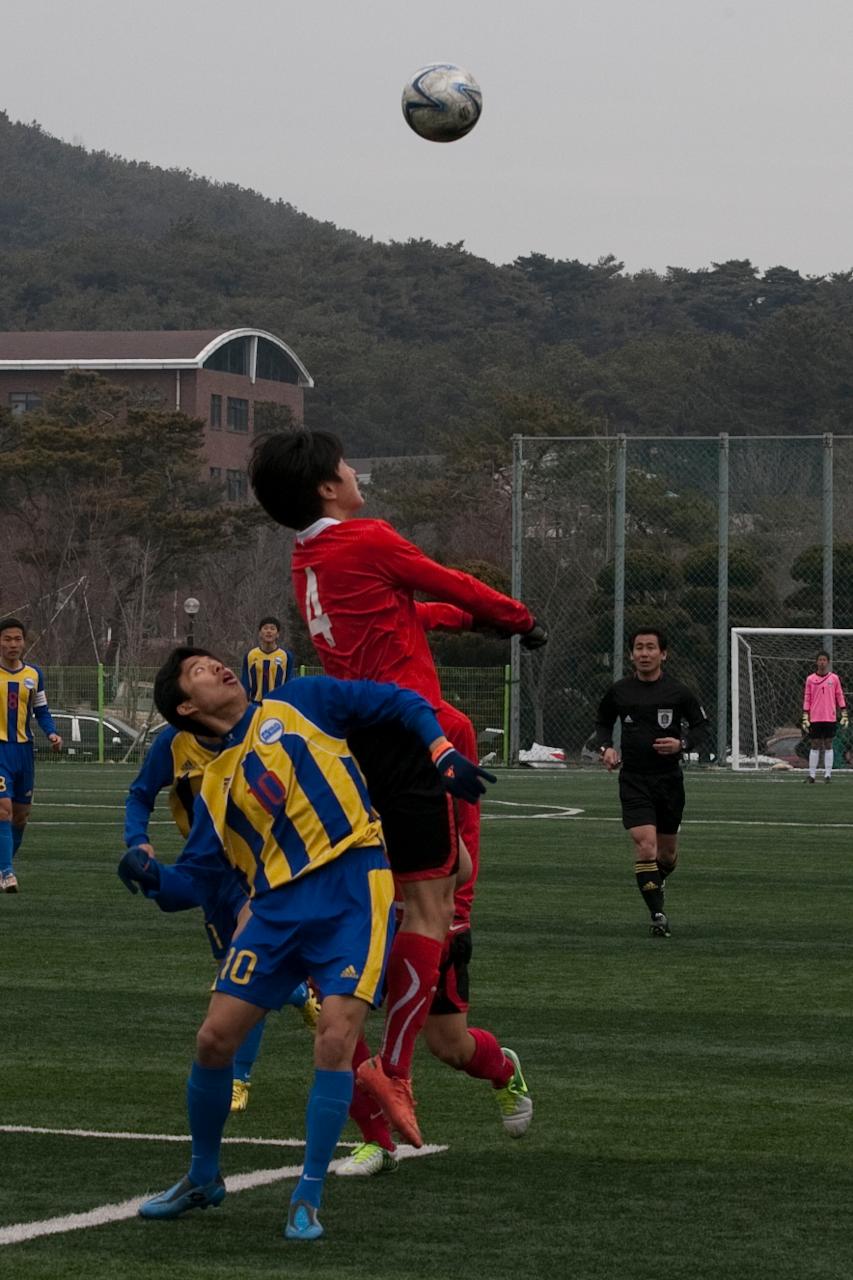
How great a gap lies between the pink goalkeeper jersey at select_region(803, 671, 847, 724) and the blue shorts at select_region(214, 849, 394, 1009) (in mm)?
28996

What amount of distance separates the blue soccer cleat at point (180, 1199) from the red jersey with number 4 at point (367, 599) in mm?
1620

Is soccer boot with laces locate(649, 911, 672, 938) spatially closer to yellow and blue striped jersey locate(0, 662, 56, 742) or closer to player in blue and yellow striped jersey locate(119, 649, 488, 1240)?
yellow and blue striped jersey locate(0, 662, 56, 742)

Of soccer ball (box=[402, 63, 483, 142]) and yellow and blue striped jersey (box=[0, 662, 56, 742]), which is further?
yellow and blue striped jersey (box=[0, 662, 56, 742])

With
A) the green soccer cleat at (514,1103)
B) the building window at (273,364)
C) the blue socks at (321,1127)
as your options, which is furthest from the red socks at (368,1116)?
the building window at (273,364)

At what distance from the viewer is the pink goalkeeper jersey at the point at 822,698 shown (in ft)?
112

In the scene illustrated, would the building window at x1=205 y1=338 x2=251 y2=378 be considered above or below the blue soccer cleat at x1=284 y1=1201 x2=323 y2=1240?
above

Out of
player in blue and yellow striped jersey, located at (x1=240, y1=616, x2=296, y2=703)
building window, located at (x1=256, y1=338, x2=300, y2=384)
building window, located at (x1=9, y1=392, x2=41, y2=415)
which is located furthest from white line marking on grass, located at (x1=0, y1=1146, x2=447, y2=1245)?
building window, located at (x1=256, y1=338, x2=300, y2=384)

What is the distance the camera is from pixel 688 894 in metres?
16.7

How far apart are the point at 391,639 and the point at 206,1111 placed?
160 cm

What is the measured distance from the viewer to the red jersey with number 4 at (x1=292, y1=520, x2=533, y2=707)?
6711mm

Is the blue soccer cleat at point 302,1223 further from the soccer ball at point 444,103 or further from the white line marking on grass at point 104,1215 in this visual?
the soccer ball at point 444,103

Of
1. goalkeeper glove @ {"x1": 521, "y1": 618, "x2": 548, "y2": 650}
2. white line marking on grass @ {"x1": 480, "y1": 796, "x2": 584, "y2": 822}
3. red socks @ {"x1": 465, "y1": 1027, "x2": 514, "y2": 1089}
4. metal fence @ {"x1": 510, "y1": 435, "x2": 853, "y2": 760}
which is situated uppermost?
metal fence @ {"x1": 510, "y1": 435, "x2": 853, "y2": 760}

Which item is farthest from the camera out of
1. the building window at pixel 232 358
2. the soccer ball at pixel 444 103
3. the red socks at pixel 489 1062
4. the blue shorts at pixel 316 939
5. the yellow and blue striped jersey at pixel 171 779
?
the building window at pixel 232 358

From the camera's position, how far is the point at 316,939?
5.86 metres
